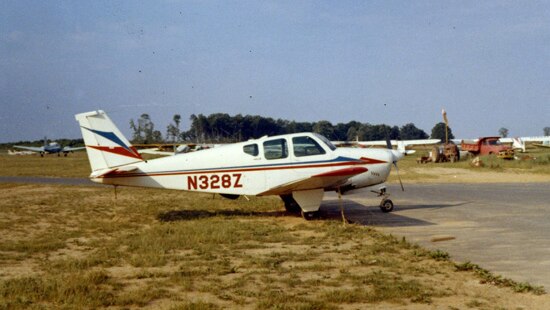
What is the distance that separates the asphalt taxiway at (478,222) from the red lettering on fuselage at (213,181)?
10.8 ft

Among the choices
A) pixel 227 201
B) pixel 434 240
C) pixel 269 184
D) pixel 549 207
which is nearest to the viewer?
pixel 434 240

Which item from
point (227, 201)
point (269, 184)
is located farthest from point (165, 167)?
point (227, 201)

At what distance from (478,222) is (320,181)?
403 cm

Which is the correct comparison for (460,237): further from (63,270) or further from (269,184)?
(63,270)

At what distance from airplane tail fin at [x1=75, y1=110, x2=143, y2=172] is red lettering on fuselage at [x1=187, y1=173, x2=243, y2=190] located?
181 cm

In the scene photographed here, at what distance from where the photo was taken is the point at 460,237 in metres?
9.55

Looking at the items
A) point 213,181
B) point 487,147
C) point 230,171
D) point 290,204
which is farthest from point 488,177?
point 213,181

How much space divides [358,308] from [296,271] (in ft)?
5.76

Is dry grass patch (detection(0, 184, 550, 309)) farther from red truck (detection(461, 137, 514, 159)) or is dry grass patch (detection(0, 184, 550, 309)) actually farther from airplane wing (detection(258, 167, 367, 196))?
red truck (detection(461, 137, 514, 159))

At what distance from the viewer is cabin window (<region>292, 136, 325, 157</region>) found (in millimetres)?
12117

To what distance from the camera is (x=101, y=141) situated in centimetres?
1180

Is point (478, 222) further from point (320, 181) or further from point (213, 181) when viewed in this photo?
point (213, 181)

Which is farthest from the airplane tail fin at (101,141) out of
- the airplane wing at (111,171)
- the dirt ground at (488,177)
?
the dirt ground at (488,177)

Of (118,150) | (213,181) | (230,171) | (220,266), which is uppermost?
(118,150)
